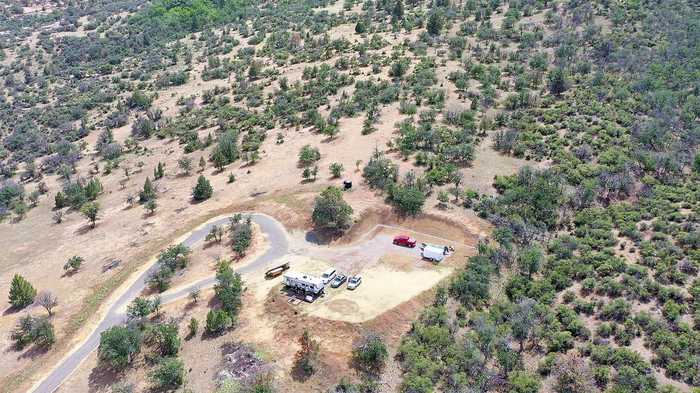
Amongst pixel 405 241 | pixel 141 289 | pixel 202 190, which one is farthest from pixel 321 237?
pixel 202 190

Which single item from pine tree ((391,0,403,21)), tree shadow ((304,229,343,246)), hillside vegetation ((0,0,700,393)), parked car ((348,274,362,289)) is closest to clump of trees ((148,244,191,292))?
hillside vegetation ((0,0,700,393))

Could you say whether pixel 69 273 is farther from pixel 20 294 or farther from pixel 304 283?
pixel 304 283

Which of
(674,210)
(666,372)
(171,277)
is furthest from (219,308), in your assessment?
Answer: (674,210)

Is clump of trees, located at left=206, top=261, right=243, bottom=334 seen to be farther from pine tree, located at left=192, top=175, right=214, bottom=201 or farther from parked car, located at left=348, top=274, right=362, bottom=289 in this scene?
pine tree, located at left=192, top=175, right=214, bottom=201

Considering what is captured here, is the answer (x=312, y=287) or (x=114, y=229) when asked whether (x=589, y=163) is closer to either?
(x=312, y=287)

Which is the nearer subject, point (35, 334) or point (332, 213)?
point (35, 334)

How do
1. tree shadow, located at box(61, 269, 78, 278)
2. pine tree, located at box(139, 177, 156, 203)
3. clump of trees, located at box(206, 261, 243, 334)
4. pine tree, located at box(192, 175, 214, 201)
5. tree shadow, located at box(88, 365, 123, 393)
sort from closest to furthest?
1. tree shadow, located at box(88, 365, 123, 393)
2. clump of trees, located at box(206, 261, 243, 334)
3. tree shadow, located at box(61, 269, 78, 278)
4. pine tree, located at box(192, 175, 214, 201)
5. pine tree, located at box(139, 177, 156, 203)
